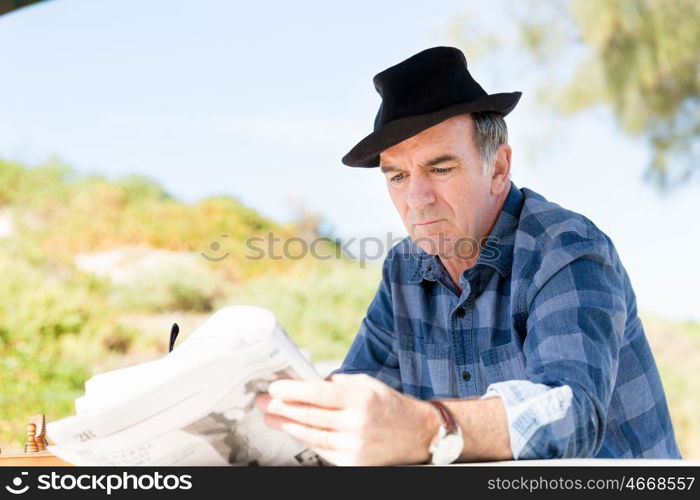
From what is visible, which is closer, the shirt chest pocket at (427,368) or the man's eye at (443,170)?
the man's eye at (443,170)

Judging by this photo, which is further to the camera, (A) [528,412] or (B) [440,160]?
(B) [440,160]

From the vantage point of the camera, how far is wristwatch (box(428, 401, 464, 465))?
3.99ft

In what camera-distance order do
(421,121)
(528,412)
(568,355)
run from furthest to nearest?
(421,121) → (568,355) → (528,412)

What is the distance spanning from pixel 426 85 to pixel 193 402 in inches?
47.7

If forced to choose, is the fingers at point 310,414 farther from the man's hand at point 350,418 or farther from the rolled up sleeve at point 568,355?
the rolled up sleeve at point 568,355

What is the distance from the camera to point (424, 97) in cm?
210

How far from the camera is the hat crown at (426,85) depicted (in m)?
2.09

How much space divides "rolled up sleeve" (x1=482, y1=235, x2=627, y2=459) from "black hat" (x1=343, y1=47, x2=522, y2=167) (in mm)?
434

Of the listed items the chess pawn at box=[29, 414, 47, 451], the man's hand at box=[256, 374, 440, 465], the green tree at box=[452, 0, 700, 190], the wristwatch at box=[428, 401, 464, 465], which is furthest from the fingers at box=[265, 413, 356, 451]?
the green tree at box=[452, 0, 700, 190]

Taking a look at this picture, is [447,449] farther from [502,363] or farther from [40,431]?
[40,431]

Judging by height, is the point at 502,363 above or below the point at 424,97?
below

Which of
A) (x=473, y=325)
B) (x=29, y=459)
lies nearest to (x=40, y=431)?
(x=29, y=459)
